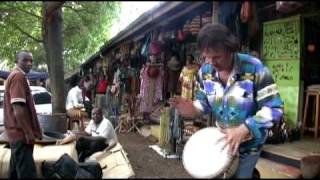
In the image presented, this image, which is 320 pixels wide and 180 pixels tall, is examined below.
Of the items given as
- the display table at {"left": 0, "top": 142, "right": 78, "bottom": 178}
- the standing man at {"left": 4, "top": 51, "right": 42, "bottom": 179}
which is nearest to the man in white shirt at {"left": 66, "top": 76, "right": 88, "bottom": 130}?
the display table at {"left": 0, "top": 142, "right": 78, "bottom": 178}

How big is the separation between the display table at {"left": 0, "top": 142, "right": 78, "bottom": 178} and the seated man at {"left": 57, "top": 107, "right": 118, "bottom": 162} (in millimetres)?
439

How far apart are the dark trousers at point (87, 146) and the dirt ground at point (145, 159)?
2.36ft

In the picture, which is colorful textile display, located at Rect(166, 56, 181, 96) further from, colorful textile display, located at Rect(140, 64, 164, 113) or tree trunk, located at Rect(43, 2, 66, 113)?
tree trunk, located at Rect(43, 2, 66, 113)

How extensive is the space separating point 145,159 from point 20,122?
5236mm

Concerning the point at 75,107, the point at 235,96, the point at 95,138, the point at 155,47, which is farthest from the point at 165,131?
the point at 235,96

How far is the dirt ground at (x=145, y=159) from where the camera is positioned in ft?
25.5

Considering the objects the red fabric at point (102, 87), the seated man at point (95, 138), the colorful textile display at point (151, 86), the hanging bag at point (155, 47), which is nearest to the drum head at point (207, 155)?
the seated man at point (95, 138)

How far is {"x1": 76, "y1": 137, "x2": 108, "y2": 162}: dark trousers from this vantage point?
26.1 ft

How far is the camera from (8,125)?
5.14 metres

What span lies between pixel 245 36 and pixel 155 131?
4.98 metres

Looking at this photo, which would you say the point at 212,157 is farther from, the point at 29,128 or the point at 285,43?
the point at 285,43

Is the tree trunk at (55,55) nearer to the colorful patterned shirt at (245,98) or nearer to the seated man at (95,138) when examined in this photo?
the seated man at (95,138)

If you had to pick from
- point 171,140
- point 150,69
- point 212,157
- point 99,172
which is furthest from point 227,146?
point 150,69

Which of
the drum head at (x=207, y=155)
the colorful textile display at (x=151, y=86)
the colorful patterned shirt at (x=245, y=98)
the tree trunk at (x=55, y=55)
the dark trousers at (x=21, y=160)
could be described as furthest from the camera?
the colorful textile display at (x=151, y=86)
